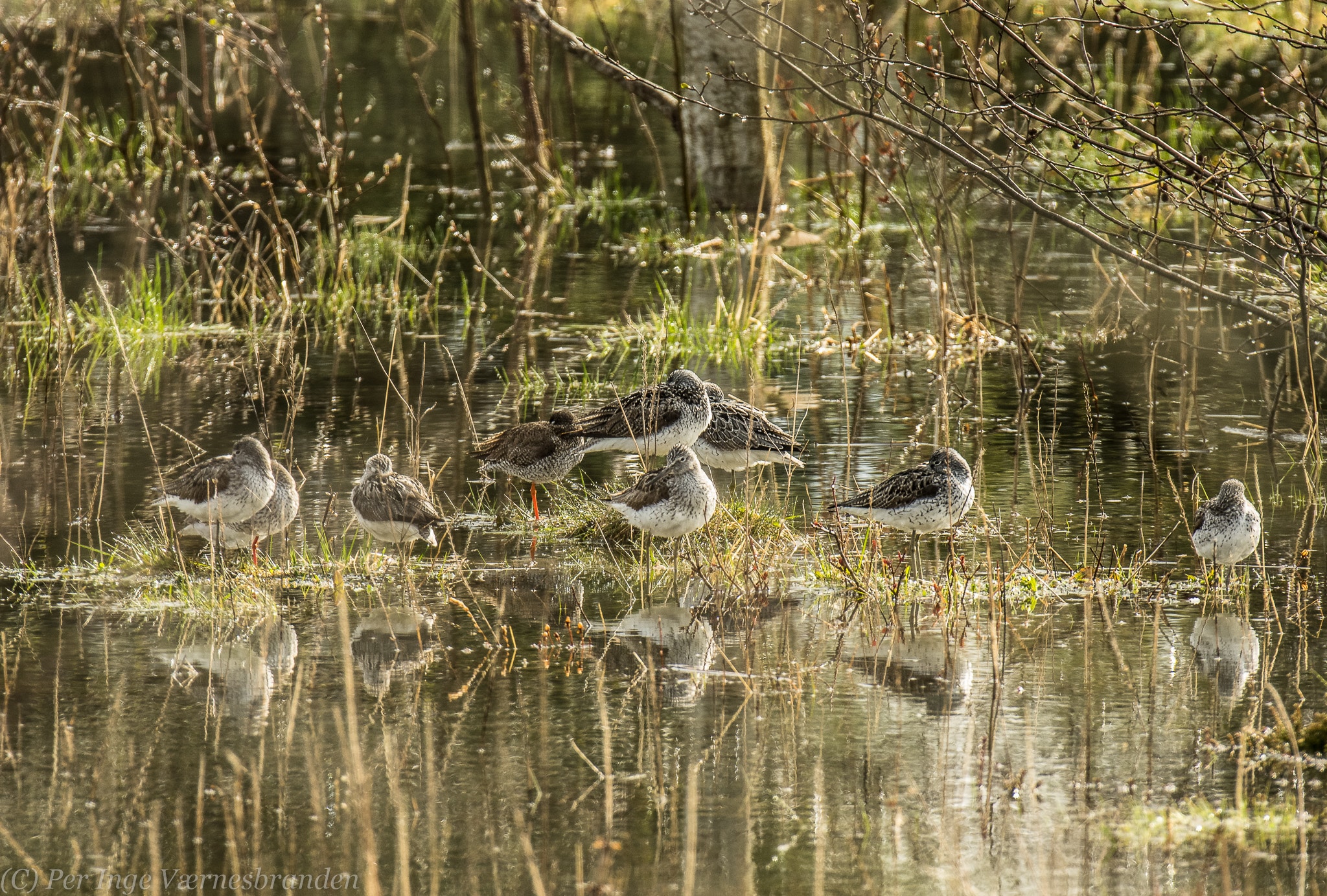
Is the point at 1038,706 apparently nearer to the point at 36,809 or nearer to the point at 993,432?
the point at 36,809

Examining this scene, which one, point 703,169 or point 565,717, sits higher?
point 703,169

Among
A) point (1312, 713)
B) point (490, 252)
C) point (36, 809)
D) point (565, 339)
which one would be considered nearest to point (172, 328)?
point (565, 339)

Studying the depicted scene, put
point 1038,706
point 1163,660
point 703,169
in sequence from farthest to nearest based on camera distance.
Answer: point 703,169 → point 1163,660 → point 1038,706

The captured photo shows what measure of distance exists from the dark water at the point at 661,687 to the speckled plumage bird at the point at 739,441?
290 millimetres

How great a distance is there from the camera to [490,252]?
18.3m

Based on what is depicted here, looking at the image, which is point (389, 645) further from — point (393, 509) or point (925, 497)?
point (925, 497)

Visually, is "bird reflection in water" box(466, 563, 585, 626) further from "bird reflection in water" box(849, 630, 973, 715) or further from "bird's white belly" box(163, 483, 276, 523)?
"bird reflection in water" box(849, 630, 973, 715)

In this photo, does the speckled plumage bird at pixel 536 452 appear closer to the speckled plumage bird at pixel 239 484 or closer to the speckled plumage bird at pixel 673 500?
the speckled plumage bird at pixel 673 500

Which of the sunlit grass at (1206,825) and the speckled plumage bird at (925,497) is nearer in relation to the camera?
the sunlit grass at (1206,825)

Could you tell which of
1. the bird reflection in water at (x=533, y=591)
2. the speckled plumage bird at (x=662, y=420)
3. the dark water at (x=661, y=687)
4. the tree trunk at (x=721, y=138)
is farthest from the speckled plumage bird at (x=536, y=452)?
the tree trunk at (x=721, y=138)

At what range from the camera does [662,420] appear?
9539 millimetres

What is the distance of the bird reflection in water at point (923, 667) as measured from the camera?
6.67 m

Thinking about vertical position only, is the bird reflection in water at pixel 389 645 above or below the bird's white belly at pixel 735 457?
below

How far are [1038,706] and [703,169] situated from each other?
1454cm
